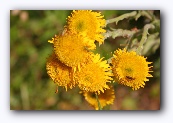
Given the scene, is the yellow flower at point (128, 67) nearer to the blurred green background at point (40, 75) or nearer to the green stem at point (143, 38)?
the green stem at point (143, 38)

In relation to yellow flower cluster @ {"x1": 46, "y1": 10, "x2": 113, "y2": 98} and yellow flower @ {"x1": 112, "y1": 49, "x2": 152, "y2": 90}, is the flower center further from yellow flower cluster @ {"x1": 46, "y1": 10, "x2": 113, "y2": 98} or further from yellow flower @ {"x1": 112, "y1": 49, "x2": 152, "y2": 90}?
yellow flower @ {"x1": 112, "y1": 49, "x2": 152, "y2": 90}

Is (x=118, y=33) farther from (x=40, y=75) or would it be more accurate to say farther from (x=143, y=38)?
(x=40, y=75)

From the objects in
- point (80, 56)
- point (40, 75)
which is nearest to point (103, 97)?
point (80, 56)

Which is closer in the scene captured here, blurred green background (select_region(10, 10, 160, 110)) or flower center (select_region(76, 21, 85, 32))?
flower center (select_region(76, 21, 85, 32))

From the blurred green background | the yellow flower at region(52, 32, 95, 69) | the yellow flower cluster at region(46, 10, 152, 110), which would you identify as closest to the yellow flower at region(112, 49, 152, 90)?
the yellow flower cluster at region(46, 10, 152, 110)

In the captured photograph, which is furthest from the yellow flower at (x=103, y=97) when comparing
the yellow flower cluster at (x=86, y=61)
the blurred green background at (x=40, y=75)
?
the blurred green background at (x=40, y=75)
